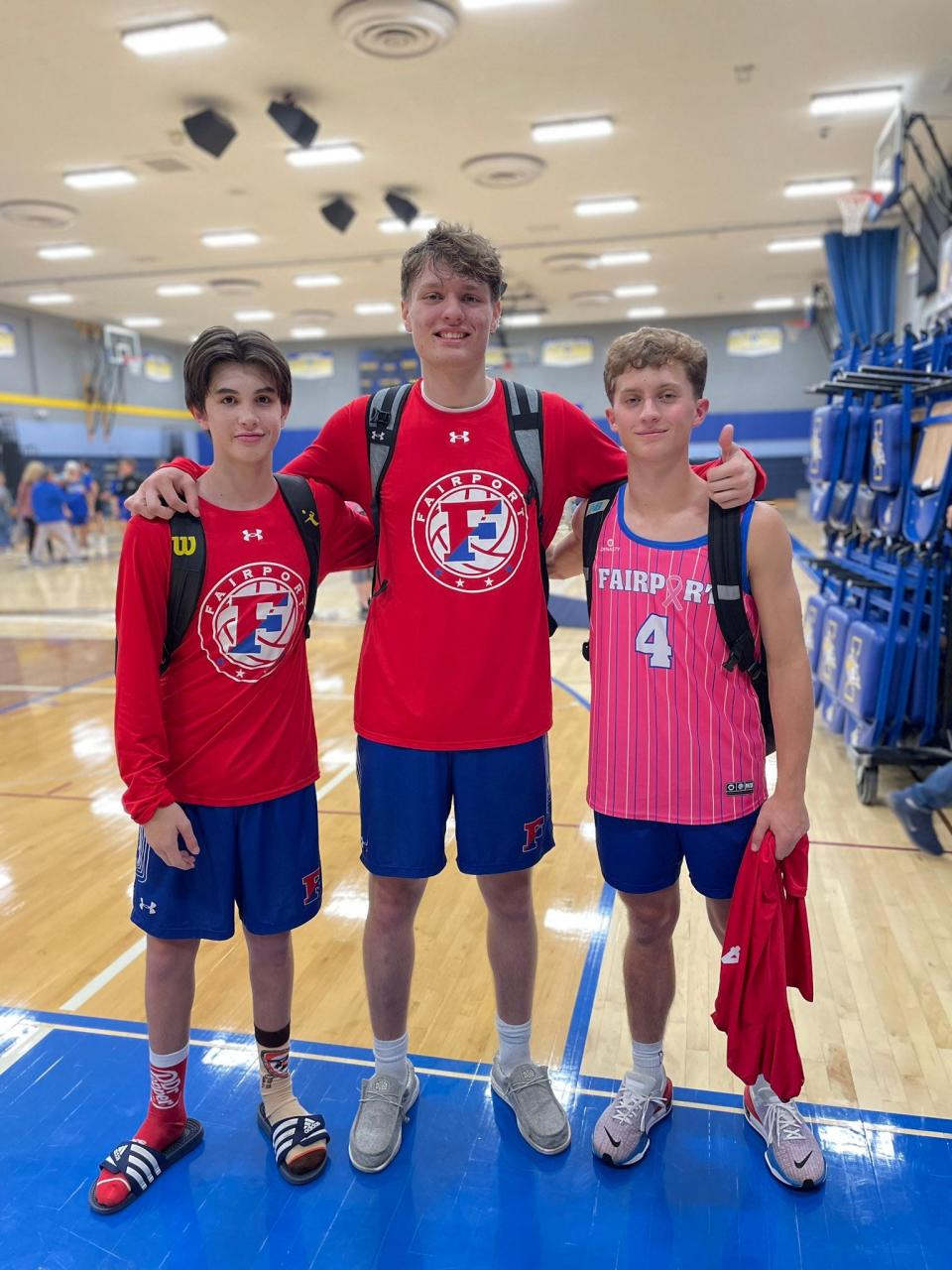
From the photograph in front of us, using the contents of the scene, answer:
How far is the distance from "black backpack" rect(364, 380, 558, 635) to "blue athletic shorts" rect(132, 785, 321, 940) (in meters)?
0.56

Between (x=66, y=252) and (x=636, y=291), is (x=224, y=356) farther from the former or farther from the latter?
(x=636, y=291)

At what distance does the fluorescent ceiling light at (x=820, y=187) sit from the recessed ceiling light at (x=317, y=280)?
807 centimetres

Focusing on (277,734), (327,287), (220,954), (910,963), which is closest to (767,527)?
(277,734)

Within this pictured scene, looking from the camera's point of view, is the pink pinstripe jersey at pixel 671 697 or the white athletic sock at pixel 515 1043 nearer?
the pink pinstripe jersey at pixel 671 697

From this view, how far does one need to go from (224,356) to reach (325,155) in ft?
29.8

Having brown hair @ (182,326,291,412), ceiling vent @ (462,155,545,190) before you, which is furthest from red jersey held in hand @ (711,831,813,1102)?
ceiling vent @ (462,155,545,190)

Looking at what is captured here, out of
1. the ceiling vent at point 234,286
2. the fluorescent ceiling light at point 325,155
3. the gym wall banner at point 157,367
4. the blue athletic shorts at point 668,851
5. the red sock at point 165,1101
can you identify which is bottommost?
the red sock at point 165,1101

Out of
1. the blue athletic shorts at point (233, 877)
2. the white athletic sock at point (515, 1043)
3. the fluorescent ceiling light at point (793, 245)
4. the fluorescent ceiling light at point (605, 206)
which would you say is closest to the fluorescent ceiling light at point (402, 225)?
the fluorescent ceiling light at point (605, 206)

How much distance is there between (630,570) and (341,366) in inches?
985

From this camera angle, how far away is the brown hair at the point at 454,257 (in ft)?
6.18

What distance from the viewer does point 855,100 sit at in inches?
338

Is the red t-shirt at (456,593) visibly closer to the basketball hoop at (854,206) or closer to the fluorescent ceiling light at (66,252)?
the basketball hoop at (854,206)

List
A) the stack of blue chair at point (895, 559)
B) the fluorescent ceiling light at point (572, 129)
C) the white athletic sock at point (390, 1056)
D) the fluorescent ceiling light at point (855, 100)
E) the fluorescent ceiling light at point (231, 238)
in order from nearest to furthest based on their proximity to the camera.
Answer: the white athletic sock at point (390, 1056) → the stack of blue chair at point (895, 559) → the fluorescent ceiling light at point (855, 100) → the fluorescent ceiling light at point (572, 129) → the fluorescent ceiling light at point (231, 238)

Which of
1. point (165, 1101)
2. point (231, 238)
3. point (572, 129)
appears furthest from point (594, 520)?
point (231, 238)
